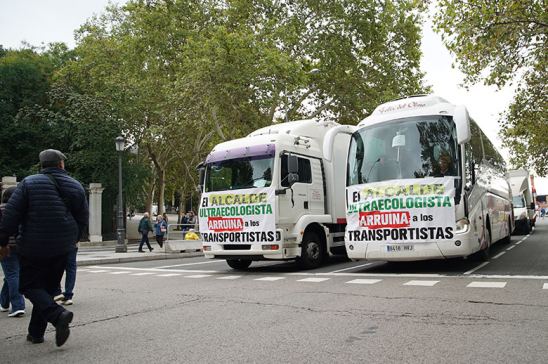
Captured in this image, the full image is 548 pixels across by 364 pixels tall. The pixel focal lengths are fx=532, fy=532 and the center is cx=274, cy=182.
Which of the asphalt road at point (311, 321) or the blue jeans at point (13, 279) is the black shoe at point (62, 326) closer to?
the asphalt road at point (311, 321)

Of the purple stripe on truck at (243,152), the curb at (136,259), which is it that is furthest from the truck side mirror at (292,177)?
the curb at (136,259)

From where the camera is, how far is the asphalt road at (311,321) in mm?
4605

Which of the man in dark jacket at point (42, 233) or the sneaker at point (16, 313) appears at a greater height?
the man in dark jacket at point (42, 233)

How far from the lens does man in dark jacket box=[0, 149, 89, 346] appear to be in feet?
16.4

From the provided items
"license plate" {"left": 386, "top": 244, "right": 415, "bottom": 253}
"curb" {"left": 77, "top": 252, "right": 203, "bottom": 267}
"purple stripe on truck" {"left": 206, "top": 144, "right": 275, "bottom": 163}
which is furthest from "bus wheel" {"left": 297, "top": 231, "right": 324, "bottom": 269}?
"curb" {"left": 77, "top": 252, "right": 203, "bottom": 267}

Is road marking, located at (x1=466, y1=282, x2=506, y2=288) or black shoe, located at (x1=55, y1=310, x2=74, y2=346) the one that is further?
road marking, located at (x1=466, y1=282, x2=506, y2=288)

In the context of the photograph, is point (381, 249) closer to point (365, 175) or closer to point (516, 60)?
point (365, 175)

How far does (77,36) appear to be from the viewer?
38250 mm

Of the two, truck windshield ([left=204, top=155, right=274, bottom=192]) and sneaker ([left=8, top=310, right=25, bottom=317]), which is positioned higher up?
truck windshield ([left=204, top=155, right=274, bottom=192])

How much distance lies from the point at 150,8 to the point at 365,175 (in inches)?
904

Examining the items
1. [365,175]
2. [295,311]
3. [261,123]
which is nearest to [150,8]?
[261,123]

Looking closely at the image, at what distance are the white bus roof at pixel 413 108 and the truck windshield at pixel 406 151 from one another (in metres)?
0.14

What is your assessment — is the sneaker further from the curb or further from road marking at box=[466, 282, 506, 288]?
the curb

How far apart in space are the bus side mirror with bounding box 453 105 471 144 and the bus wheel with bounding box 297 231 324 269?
4.05m
